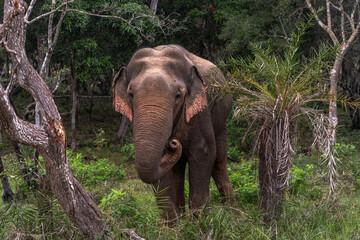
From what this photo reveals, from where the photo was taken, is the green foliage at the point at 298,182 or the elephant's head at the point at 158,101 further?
the green foliage at the point at 298,182

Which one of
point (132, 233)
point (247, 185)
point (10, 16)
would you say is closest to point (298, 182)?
point (247, 185)

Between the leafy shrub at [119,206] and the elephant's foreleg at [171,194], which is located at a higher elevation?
the leafy shrub at [119,206]

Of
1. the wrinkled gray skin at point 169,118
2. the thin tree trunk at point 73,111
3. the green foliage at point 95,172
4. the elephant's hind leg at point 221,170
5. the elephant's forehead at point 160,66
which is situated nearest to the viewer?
the wrinkled gray skin at point 169,118

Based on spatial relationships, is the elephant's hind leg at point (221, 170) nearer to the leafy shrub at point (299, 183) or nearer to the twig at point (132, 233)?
the leafy shrub at point (299, 183)

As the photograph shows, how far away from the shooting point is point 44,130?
4.70 m

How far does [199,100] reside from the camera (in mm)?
6391

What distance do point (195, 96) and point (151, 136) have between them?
48.3 inches

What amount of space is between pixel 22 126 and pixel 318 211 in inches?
155

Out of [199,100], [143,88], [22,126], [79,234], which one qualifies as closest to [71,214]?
[79,234]

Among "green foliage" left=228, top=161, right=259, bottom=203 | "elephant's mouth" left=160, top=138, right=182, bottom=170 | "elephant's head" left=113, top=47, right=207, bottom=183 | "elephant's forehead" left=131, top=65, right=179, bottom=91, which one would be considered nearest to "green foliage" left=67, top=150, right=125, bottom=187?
"green foliage" left=228, top=161, right=259, bottom=203

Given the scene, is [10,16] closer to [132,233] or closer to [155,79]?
[155,79]

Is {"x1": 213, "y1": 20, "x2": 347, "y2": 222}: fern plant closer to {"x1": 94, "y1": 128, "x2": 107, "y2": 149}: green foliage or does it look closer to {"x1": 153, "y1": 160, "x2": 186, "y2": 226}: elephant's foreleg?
{"x1": 153, "y1": 160, "x2": 186, "y2": 226}: elephant's foreleg

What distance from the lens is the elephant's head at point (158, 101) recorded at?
543cm

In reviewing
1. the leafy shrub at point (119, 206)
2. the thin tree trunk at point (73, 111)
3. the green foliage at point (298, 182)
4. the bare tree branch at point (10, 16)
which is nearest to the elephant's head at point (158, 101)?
the leafy shrub at point (119, 206)
